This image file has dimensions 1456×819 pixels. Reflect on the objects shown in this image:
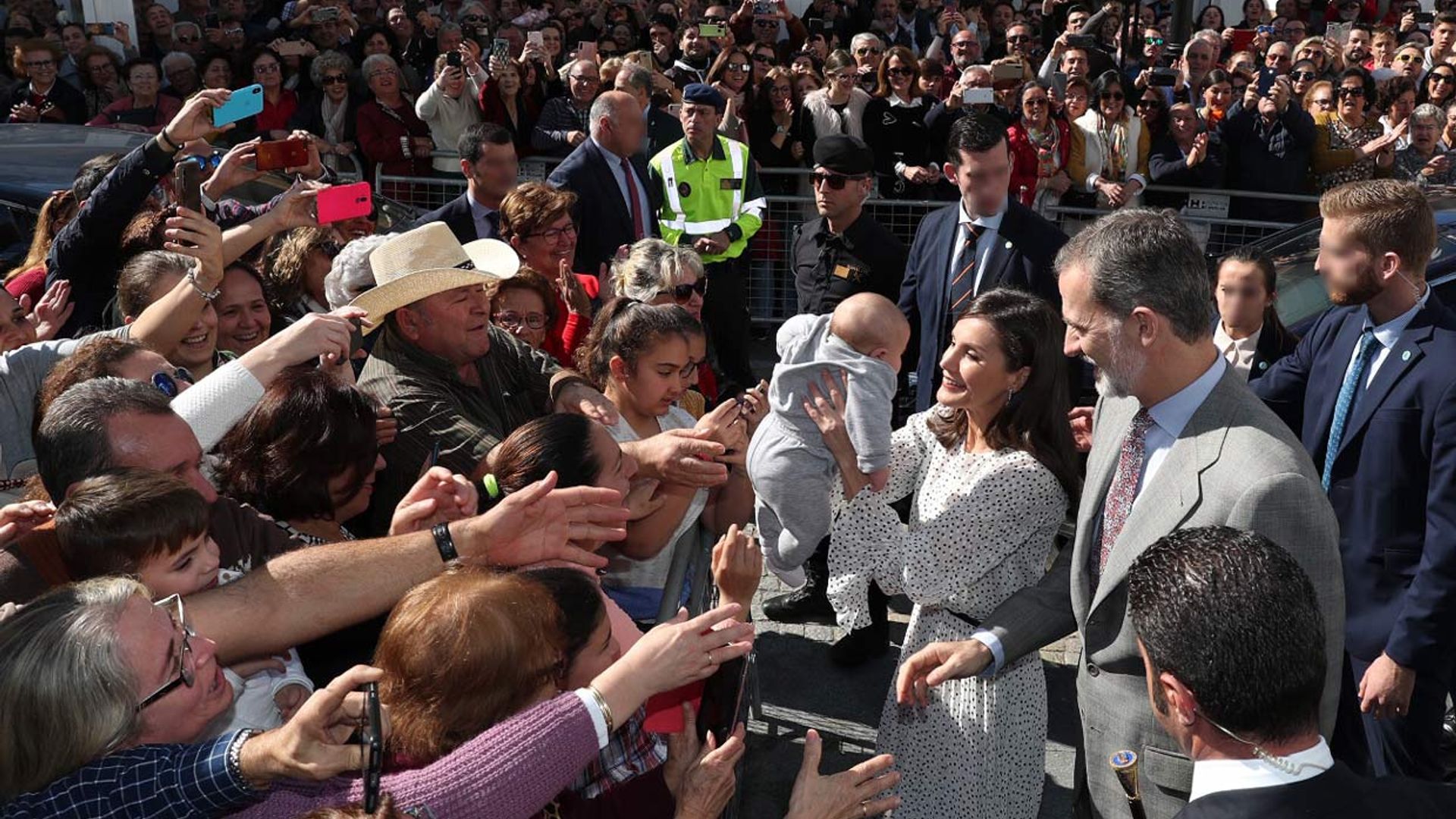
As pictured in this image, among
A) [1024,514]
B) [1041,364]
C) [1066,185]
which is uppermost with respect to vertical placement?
[1041,364]

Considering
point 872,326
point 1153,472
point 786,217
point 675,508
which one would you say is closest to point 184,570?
point 675,508

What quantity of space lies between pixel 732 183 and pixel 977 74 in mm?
2984

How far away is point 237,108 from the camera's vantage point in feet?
16.1

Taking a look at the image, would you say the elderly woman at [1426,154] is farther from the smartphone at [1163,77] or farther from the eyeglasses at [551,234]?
the eyeglasses at [551,234]

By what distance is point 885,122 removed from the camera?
993 centimetres

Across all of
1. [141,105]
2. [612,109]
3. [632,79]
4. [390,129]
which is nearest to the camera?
[612,109]

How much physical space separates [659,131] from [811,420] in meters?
5.81

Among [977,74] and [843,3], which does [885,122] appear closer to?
[977,74]

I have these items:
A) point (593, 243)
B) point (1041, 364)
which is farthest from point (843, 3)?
point (1041, 364)

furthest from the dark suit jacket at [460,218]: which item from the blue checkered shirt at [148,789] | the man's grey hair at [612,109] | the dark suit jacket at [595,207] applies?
the blue checkered shirt at [148,789]

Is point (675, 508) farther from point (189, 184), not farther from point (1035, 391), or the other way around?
point (189, 184)

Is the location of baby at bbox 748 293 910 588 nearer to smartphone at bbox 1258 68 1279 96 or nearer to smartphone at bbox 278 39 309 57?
smartphone at bbox 278 39 309 57

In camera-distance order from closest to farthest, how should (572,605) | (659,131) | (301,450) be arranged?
(572,605) → (301,450) → (659,131)

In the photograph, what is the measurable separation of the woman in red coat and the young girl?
571 centimetres
